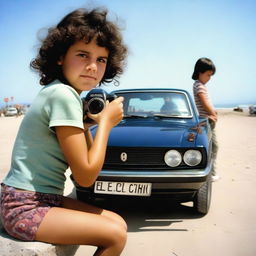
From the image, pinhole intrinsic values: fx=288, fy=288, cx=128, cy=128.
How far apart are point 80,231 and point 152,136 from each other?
2.01 m

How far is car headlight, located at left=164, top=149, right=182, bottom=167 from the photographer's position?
10.1ft

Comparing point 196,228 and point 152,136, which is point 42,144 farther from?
point 196,228

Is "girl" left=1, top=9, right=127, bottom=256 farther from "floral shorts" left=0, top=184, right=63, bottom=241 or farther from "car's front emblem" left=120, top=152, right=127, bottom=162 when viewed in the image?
"car's front emblem" left=120, top=152, right=127, bottom=162

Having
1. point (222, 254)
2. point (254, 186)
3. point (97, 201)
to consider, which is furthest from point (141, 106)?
point (222, 254)

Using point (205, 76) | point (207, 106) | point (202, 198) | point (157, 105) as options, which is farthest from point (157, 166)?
point (205, 76)

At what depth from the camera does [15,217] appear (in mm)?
1343

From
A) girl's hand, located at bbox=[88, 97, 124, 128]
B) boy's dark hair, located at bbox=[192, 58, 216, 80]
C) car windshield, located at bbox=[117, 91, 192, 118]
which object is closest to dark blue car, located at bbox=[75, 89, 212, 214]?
car windshield, located at bbox=[117, 91, 192, 118]

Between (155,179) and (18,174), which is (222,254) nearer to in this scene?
(155,179)

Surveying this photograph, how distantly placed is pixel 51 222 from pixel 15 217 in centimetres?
18

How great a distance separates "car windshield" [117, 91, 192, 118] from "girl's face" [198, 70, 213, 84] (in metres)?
0.64

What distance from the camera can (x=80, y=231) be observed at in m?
1.32

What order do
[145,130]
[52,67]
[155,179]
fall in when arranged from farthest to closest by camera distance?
[145,130] → [155,179] → [52,67]

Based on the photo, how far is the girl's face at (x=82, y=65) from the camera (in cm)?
152

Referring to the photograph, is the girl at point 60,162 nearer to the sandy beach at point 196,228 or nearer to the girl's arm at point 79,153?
the girl's arm at point 79,153
